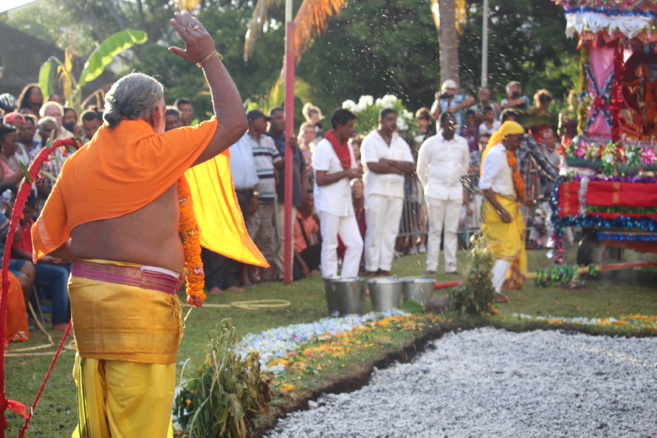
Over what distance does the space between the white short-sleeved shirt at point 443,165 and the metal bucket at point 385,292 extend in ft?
11.0

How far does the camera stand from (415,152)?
15.3 metres

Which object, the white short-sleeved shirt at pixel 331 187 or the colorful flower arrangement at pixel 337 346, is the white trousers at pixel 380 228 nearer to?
the white short-sleeved shirt at pixel 331 187

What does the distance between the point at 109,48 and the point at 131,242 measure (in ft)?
41.2

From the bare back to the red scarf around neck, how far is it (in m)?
6.51

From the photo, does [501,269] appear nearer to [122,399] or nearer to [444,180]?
[444,180]

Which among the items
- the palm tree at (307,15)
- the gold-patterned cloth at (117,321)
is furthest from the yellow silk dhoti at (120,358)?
the palm tree at (307,15)

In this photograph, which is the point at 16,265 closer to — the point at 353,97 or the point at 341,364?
the point at 341,364

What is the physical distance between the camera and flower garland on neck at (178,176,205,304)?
405 cm

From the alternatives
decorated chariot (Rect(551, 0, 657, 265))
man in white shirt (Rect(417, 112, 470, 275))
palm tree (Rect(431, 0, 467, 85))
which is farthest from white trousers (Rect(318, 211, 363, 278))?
palm tree (Rect(431, 0, 467, 85))

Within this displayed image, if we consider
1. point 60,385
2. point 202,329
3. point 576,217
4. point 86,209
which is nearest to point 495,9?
point 576,217

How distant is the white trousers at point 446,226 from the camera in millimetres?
11773

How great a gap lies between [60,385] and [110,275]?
8.35ft

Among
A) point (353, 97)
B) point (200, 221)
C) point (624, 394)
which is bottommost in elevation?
point (624, 394)

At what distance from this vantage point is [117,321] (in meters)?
3.62
